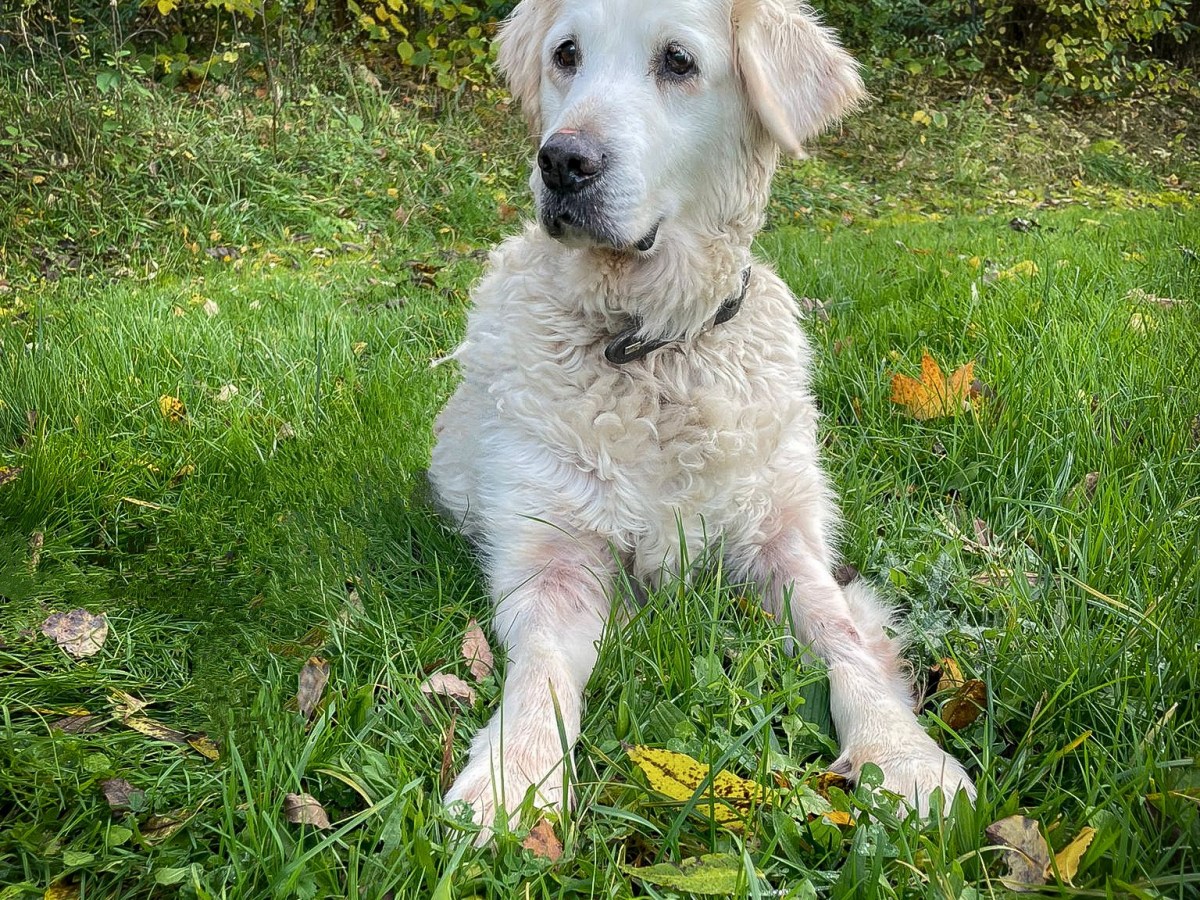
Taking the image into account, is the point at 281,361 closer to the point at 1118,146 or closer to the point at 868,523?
the point at 868,523

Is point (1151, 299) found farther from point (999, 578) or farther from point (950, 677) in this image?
point (950, 677)

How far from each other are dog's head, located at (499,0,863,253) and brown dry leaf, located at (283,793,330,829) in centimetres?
139

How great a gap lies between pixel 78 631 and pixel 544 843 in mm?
1204

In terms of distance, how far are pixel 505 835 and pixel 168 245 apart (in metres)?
5.47

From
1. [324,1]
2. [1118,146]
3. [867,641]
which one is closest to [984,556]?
[867,641]

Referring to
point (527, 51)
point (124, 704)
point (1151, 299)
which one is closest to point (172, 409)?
point (124, 704)

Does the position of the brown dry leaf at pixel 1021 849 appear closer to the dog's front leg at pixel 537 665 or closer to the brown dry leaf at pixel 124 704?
the dog's front leg at pixel 537 665

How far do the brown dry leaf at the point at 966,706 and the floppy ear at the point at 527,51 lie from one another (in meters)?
1.94

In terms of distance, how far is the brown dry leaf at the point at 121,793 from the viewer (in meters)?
1.56

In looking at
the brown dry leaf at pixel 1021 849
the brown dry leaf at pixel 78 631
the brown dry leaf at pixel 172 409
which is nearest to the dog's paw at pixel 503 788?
the brown dry leaf at pixel 1021 849

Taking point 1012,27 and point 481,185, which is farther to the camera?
point 1012,27

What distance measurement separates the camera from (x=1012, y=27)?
1206 centimetres

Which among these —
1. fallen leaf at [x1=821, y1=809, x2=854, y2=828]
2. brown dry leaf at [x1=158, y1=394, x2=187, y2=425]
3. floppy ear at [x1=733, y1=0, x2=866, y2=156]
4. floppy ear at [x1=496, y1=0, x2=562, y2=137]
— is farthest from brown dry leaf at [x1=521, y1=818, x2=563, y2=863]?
brown dry leaf at [x1=158, y1=394, x2=187, y2=425]

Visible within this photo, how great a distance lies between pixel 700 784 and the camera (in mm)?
1520
